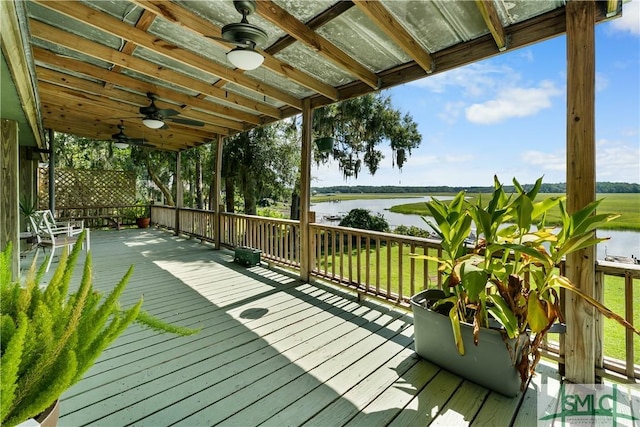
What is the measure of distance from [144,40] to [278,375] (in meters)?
3.08

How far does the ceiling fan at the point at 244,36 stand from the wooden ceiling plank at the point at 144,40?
2.74ft

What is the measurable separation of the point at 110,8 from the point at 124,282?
2634 mm

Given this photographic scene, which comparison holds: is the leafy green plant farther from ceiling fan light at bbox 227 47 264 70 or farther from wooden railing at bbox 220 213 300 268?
ceiling fan light at bbox 227 47 264 70

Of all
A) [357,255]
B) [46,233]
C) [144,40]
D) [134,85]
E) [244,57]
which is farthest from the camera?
[46,233]

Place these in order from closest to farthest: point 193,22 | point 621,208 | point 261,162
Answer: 1. point 621,208
2. point 193,22
3. point 261,162

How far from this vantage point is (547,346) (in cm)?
218

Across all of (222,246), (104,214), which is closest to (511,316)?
(222,246)

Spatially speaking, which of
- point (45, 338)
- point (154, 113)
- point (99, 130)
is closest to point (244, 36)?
point (45, 338)

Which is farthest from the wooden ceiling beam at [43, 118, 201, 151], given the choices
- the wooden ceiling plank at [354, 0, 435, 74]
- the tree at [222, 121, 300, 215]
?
the wooden ceiling plank at [354, 0, 435, 74]

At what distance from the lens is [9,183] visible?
2654mm

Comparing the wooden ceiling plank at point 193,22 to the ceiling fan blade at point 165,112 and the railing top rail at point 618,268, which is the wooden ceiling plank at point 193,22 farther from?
the railing top rail at point 618,268

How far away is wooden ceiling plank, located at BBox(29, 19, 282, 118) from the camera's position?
102 inches

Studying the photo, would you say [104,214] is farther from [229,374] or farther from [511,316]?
[511,316]

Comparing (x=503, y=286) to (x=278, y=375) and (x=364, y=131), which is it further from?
(x=364, y=131)
